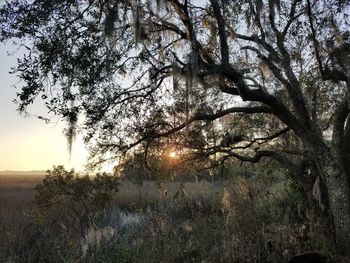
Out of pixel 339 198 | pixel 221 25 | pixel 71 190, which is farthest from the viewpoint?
pixel 71 190

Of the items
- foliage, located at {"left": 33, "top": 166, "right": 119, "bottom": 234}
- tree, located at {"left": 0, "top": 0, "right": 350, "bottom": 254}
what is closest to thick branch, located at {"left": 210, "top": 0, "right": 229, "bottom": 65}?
tree, located at {"left": 0, "top": 0, "right": 350, "bottom": 254}

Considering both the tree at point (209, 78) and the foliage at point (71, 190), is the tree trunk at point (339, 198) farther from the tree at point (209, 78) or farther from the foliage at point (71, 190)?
the foliage at point (71, 190)

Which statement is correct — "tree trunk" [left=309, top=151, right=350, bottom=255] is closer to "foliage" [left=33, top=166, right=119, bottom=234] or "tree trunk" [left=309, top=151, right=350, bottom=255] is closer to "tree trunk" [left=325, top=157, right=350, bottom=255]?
"tree trunk" [left=325, top=157, right=350, bottom=255]

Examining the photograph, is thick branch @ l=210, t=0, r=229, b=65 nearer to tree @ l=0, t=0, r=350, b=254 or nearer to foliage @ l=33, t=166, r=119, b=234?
tree @ l=0, t=0, r=350, b=254

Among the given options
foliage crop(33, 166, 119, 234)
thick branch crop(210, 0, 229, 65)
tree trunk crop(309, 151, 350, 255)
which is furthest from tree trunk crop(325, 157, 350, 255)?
foliage crop(33, 166, 119, 234)

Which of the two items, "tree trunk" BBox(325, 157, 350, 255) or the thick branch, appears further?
"tree trunk" BBox(325, 157, 350, 255)

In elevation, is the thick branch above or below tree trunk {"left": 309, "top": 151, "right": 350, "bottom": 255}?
above

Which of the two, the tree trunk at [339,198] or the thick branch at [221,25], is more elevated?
the thick branch at [221,25]

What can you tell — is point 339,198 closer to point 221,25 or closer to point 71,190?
point 221,25

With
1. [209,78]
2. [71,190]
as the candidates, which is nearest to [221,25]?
[209,78]

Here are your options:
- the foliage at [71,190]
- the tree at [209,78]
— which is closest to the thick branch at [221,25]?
the tree at [209,78]

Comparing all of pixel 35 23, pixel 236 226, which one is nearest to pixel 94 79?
pixel 35 23

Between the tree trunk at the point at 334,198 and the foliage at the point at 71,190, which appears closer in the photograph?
the tree trunk at the point at 334,198

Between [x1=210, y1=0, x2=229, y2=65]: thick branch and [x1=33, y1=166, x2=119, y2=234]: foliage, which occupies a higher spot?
[x1=210, y1=0, x2=229, y2=65]: thick branch
